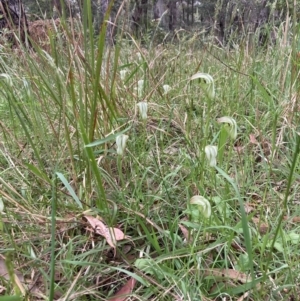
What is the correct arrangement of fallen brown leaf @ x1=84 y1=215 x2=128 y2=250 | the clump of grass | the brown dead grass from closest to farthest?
the clump of grass → fallen brown leaf @ x1=84 y1=215 x2=128 y2=250 → the brown dead grass

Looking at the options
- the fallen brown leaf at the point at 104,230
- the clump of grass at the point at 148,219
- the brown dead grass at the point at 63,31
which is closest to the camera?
the clump of grass at the point at 148,219

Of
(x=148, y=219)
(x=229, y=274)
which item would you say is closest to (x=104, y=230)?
(x=148, y=219)

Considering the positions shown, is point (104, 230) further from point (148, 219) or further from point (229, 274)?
point (229, 274)

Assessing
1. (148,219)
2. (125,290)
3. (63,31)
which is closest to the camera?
(125,290)

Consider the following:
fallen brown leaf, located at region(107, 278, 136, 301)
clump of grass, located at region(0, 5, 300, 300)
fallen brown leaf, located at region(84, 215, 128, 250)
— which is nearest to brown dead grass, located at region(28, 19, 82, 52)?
clump of grass, located at region(0, 5, 300, 300)

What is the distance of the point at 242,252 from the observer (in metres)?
0.73

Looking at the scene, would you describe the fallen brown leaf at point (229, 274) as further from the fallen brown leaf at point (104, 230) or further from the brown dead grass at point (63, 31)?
the brown dead grass at point (63, 31)

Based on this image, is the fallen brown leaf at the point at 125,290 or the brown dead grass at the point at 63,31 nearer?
the fallen brown leaf at the point at 125,290

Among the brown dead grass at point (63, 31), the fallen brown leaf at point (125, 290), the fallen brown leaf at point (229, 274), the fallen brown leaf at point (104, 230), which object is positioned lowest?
the fallen brown leaf at point (125, 290)

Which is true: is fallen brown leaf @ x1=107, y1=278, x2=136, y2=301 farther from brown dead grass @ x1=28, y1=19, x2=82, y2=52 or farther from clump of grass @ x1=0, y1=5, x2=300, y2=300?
brown dead grass @ x1=28, y1=19, x2=82, y2=52

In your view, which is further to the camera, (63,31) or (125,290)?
(63,31)

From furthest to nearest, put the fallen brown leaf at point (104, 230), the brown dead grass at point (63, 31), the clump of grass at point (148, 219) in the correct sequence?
the brown dead grass at point (63, 31), the fallen brown leaf at point (104, 230), the clump of grass at point (148, 219)

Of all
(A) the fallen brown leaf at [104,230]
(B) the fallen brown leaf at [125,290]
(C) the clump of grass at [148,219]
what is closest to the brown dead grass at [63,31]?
(C) the clump of grass at [148,219]

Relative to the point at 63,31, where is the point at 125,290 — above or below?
below
